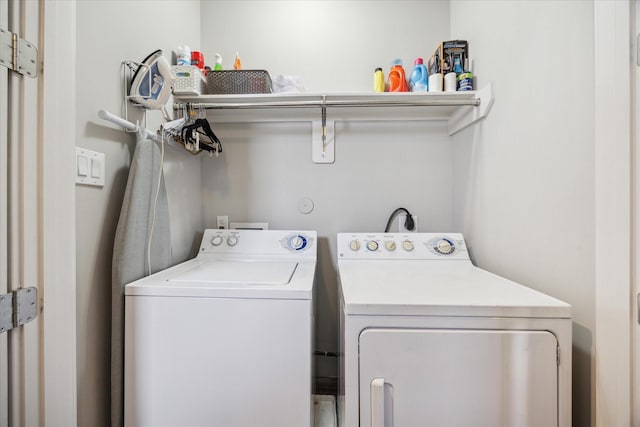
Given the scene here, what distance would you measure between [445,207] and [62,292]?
1900 millimetres

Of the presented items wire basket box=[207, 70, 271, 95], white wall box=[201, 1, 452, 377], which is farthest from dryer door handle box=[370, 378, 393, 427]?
wire basket box=[207, 70, 271, 95]

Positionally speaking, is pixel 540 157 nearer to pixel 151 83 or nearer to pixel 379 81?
pixel 379 81

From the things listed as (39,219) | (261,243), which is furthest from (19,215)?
(261,243)

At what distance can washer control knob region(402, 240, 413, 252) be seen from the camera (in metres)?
1.52

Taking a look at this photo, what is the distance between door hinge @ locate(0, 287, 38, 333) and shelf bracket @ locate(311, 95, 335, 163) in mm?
1427

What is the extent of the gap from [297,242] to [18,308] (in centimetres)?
111

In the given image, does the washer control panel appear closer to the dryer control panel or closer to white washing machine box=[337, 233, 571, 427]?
the dryer control panel

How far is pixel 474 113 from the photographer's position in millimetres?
1474

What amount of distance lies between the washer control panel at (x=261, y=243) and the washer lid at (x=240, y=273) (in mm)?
98

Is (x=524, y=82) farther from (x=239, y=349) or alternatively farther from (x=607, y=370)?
(x=239, y=349)

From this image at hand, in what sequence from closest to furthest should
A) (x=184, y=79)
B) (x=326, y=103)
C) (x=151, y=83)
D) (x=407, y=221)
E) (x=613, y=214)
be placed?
(x=613, y=214) < (x=151, y=83) < (x=184, y=79) < (x=326, y=103) < (x=407, y=221)

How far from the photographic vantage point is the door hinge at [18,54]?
24.8 inches

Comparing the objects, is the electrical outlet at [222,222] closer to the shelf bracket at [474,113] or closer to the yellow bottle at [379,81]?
the yellow bottle at [379,81]

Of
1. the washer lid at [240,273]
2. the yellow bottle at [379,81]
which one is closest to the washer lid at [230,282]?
the washer lid at [240,273]
